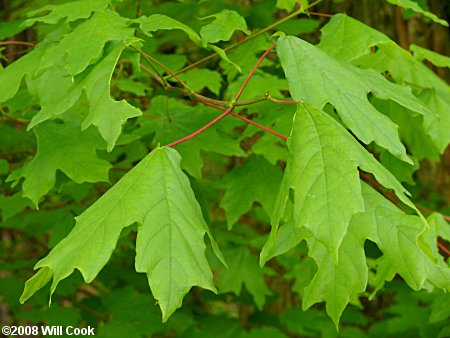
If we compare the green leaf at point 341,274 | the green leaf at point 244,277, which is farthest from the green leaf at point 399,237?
the green leaf at point 244,277

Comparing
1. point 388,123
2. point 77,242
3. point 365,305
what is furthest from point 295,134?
point 365,305

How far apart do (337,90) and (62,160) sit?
0.81 metres

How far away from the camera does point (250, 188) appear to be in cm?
228

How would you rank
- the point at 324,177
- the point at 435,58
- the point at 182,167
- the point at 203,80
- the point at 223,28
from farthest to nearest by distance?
→ the point at 203,80 < the point at 435,58 < the point at 182,167 < the point at 223,28 < the point at 324,177

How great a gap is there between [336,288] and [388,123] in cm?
36

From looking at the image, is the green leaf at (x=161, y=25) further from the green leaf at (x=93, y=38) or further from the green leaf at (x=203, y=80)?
the green leaf at (x=203, y=80)

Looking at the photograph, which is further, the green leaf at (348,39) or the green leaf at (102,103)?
the green leaf at (348,39)

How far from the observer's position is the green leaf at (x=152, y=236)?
113 centimetres

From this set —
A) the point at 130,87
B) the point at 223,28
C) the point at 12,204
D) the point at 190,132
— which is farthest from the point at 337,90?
the point at 12,204

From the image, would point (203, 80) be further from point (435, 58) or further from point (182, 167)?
point (435, 58)

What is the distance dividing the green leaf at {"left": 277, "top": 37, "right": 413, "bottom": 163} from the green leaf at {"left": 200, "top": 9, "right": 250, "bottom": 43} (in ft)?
0.64

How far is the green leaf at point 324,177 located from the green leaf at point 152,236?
Answer: 160mm

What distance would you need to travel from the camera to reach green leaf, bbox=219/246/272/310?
3.05 metres

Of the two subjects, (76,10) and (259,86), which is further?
(259,86)
